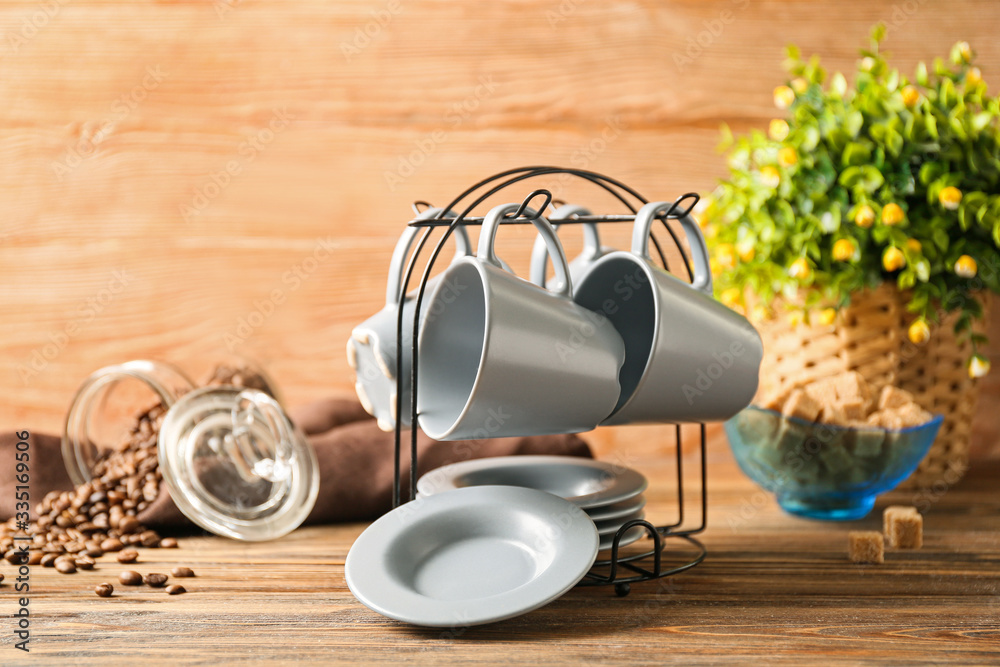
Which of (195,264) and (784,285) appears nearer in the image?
(784,285)

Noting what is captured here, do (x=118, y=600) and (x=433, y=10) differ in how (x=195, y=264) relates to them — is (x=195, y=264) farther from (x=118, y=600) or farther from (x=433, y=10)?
(x=118, y=600)

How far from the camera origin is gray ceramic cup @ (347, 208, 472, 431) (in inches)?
27.1

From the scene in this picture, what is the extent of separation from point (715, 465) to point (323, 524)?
629mm

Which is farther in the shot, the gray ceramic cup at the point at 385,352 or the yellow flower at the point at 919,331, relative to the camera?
the yellow flower at the point at 919,331

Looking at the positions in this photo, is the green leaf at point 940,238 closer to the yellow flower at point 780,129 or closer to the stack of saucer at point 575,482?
the yellow flower at point 780,129

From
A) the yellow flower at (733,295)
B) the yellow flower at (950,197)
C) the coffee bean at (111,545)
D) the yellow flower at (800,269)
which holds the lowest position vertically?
the coffee bean at (111,545)

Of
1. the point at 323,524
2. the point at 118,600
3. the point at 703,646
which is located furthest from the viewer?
the point at 323,524

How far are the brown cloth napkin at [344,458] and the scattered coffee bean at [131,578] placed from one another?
17 cm

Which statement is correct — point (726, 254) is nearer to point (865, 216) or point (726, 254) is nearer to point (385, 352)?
point (865, 216)

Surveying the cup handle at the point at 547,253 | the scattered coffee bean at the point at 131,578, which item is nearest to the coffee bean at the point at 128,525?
the scattered coffee bean at the point at 131,578

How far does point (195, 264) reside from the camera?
49.9 inches

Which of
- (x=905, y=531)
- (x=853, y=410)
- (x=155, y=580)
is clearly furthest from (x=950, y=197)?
(x=155, y=580)

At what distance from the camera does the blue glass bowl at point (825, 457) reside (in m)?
0.87

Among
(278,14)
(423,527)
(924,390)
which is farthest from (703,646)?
(278,14)
